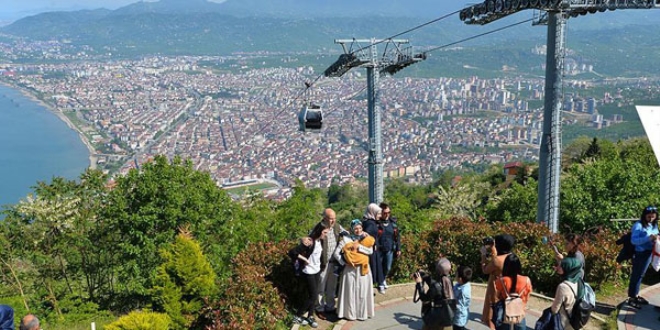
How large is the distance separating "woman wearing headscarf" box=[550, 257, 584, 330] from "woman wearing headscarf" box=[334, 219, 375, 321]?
1.84m

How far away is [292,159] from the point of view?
85500 millimetres

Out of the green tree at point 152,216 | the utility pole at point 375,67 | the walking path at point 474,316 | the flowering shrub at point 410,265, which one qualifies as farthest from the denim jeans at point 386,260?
the utility pole at point 375,67

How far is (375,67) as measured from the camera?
1305 cm

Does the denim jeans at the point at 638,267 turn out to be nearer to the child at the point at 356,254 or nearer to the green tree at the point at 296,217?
the child at the point at 356,254

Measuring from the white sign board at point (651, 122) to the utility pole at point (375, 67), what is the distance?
799cm

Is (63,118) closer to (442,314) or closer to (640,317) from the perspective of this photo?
(442,314)

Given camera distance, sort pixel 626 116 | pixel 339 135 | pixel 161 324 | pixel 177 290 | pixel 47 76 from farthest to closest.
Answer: pixel 47 76 < pixel 339 135 < pixel 626 116 < pixel 177 290 < pixel 161 324

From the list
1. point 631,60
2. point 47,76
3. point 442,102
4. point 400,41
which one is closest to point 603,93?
point 442,102

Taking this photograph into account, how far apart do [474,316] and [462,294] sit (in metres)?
1.26

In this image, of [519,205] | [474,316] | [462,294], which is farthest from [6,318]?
[519,205]

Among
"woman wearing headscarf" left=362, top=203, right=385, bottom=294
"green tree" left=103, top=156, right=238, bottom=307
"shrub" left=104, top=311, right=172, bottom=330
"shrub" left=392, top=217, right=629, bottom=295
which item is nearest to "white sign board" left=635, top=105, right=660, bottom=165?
"shrub" left=392, top=217, right=629, bottom=295

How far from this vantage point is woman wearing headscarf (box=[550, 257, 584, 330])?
14.8 feet

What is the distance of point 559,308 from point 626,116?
8847 centimetres

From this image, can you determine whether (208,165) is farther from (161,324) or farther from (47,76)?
(47,76)
